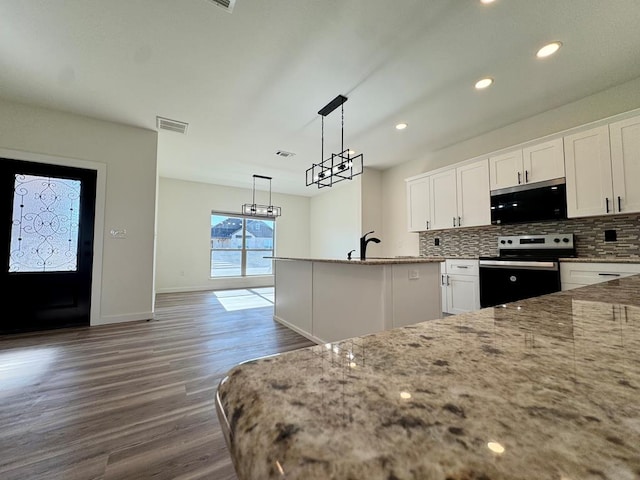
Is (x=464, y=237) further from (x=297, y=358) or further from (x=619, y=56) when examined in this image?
(x=297, y=358)

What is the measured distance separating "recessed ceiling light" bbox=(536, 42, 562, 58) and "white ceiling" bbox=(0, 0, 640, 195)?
0.21 feet

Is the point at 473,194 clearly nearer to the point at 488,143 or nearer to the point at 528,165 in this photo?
the point at 528,165

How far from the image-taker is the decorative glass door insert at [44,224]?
308cm

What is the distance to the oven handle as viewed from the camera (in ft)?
9.39

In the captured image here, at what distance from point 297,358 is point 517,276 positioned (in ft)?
11.9

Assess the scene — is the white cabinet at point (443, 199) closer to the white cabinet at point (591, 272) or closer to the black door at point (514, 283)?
the black door at point (514, 283)

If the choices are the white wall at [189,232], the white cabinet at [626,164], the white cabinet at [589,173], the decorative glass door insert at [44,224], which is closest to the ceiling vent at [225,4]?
the decorative glass door insert at [44,224]

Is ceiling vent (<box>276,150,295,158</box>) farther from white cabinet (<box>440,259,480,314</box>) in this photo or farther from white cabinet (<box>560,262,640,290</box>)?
white cabinet (<box>560,262,640,290</box>)

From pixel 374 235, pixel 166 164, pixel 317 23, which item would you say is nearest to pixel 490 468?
pixel 317 23

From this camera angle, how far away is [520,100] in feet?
10.0

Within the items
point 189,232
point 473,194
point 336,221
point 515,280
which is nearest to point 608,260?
point 515,280

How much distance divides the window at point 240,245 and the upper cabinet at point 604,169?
6.54 metres

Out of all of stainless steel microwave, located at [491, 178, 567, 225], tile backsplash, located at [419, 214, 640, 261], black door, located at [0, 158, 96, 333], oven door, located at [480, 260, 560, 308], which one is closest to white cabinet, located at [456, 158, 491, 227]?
→ stainless steel microwave, located at [491, 178, 567, 225]

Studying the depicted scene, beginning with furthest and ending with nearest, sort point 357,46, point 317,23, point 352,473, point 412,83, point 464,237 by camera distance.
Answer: point 464,237 → point 412,83 → point 357,46 → point 317,23 → point 352,473
